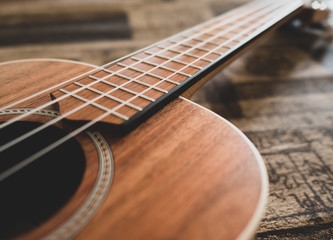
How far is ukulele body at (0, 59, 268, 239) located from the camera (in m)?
0.36

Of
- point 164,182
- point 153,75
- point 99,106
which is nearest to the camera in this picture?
point 164,182

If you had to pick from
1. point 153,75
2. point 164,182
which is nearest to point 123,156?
point 164,182

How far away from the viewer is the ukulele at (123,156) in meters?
0.37

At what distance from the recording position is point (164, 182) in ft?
1.39

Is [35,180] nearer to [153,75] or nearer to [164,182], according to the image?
[164,182]

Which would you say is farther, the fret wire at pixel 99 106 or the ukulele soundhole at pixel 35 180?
the fret wire at pixel 99 106

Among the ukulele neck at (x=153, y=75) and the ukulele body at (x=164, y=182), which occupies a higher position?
the ukulele neck at (x=153, y=75)

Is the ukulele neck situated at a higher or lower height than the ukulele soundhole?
higher

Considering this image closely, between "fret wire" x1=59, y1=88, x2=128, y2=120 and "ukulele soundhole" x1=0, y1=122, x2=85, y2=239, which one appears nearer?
"ukulele soundhole" x1=0, y1=122, x2=85, y2=239

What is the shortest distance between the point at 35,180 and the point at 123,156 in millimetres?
169

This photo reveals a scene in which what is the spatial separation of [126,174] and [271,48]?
3.92 feet

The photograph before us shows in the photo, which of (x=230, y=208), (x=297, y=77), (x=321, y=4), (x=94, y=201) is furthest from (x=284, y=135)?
(x=321, y=4)

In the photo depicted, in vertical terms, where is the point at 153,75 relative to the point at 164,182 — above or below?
above

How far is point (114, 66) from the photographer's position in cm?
69
